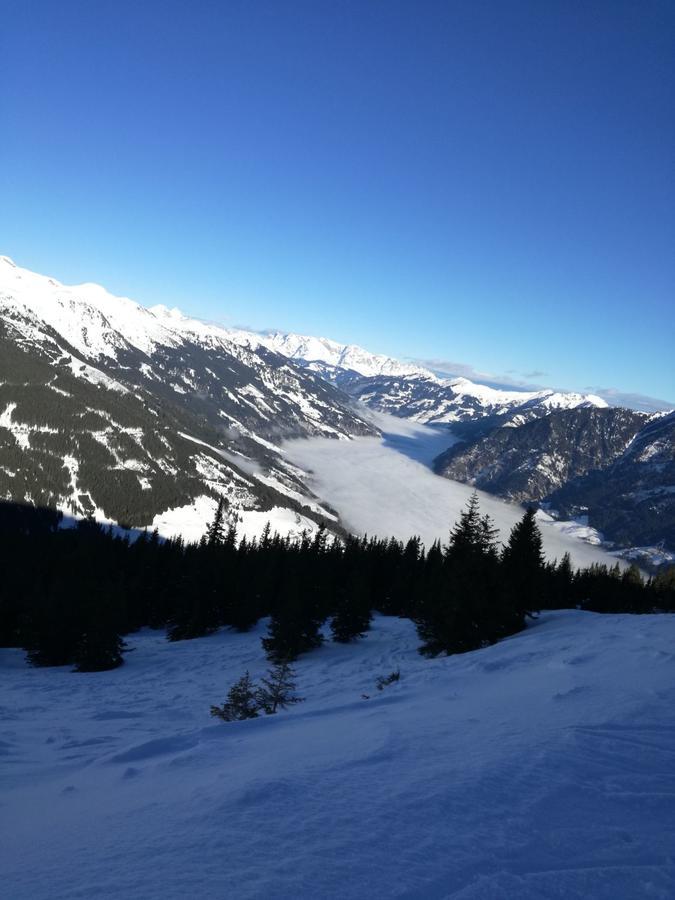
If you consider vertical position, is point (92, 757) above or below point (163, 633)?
above

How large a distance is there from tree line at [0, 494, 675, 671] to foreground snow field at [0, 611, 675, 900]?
36.8 feet

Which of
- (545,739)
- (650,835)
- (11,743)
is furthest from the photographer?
(11,743)

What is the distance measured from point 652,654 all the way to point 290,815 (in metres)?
13.0

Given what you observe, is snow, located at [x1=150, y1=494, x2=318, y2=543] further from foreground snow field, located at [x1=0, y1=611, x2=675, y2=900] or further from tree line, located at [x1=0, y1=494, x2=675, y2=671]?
foreground snow field, located at [x1=0, y1=611, x2=675, y2=900]

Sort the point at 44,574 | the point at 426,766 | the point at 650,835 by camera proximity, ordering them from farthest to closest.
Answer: the point at 44,574 → the point at 426,766 → the point at 650,835

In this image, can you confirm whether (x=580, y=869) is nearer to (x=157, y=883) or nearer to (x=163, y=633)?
(x=157, y=883)

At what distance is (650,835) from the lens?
4.74 metres

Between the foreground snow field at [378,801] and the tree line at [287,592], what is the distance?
1122cm

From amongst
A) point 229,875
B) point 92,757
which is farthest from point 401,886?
point 92,757

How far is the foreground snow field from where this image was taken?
158 inches

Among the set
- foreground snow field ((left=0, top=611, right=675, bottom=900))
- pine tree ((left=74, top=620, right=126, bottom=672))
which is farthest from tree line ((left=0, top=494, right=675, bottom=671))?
foreground snow field ((left=0, top=611, right=675, bottom=900))

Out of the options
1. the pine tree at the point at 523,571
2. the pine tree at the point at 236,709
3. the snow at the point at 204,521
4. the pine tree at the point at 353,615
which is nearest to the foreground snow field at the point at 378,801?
the pine tree at the point at 236,709

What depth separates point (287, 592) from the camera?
3478cm

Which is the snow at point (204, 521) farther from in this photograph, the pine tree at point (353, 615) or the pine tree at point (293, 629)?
the pine tree at point (293, 629)
